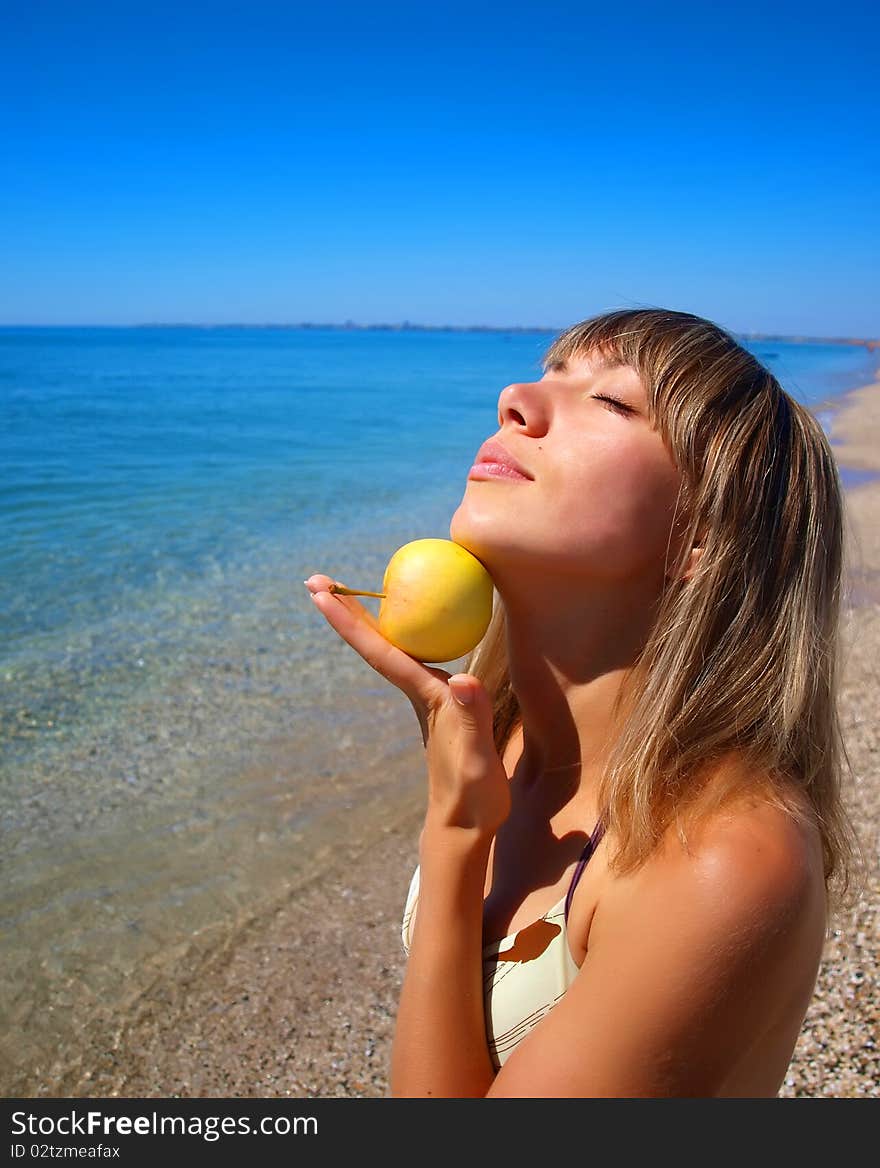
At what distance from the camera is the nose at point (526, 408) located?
7.25 ft

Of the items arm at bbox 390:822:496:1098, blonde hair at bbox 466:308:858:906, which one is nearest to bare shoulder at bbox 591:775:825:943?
blonde hair at bbox 466:308:858:906

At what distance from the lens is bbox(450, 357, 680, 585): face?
211 cm

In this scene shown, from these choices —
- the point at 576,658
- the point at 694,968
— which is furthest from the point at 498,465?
the point at 694,968

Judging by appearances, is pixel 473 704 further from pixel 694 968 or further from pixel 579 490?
pixel 694 968

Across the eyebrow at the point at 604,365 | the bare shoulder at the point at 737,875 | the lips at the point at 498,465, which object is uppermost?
the eyebrow at the point at 604,365

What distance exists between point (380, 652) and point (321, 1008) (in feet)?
10.1

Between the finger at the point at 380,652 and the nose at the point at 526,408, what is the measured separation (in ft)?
2.13

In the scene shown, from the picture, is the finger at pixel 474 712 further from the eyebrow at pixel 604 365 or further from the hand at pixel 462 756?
the eyebrow at pixel 604 365

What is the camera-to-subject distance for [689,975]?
1617mm

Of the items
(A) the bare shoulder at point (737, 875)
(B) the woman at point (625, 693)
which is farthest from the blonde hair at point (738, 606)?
(A) the bare shoulder at point (737, 875)

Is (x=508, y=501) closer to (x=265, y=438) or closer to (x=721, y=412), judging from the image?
(x=721, y=412)

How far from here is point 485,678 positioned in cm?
302

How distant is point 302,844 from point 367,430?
28.1 m
